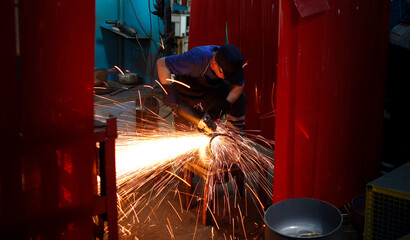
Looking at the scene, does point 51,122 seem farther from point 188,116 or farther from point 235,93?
point 235,93

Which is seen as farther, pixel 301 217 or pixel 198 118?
pixel 198 118

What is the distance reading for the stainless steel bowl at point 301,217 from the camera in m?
2.43

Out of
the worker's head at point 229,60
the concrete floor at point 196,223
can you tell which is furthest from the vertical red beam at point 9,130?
the worker's head at point 229,60

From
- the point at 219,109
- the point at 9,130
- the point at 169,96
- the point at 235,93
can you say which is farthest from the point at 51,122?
the point at 235,93

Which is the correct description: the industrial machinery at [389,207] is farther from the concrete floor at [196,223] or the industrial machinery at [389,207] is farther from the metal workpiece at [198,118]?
the metal workpiece at [198,118]

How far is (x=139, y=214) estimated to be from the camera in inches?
136

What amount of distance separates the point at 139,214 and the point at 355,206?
6.45 ft

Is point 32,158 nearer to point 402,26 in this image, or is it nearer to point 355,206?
point 355,206

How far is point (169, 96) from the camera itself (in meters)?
3.98

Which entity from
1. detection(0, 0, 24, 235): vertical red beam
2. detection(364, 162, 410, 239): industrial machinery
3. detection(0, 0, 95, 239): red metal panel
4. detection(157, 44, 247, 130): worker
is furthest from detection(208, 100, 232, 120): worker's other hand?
detection(0, 0, 24, 235): vertical red beam

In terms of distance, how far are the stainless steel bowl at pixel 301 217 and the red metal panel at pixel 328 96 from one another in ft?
1.30

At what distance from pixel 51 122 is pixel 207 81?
2655mm

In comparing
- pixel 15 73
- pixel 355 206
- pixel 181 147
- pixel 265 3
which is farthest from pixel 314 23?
pixel 15 73

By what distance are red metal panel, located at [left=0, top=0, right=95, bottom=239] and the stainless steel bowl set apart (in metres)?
1.31
